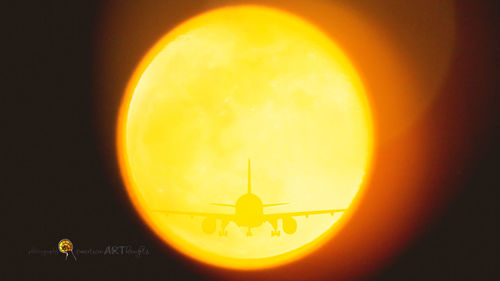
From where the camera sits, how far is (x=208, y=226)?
24.5ft

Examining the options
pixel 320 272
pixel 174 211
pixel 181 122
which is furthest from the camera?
pixel 181 122

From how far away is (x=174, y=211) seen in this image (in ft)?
22.5

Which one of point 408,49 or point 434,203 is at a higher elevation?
point 408,49

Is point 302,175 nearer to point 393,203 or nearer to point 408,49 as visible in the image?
point 393,203

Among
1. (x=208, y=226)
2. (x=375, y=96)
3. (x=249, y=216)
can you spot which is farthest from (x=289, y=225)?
(x=375, y=96)

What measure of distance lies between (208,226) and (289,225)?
199cm

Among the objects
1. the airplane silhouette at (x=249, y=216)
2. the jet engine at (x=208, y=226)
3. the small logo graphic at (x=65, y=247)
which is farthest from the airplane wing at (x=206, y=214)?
the small logo graphic at (x=65, y=247)

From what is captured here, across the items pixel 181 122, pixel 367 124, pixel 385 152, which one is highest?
pixel 181 122

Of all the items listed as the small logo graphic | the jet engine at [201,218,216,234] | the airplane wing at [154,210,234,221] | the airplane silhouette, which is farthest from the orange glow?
the small logo graphic

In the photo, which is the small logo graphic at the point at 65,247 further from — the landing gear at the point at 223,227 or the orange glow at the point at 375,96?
the landing gear at the point at 223,227

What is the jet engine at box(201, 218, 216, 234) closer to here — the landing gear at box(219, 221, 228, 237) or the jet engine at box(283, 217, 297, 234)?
the landing gear at box(219, 221, 228, 237)

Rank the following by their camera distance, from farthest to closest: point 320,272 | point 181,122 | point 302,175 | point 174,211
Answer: point 302,175 < point 181,122 < point 174,211 < point 320,272

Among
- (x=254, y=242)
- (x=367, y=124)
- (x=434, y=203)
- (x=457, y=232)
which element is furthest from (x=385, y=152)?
(x=254, y=242)

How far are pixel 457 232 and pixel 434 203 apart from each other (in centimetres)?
61
